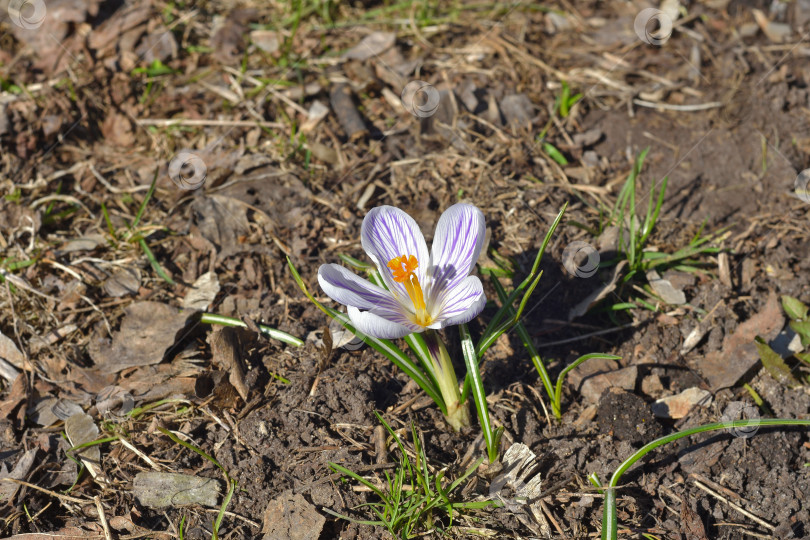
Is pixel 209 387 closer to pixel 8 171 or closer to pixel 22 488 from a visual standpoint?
pixel 22 488

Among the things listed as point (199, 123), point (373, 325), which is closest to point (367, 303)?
point (373, 325)

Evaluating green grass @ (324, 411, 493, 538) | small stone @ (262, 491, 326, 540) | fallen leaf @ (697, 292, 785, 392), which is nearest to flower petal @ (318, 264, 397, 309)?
green grass @ (324, 411, 493, 538)

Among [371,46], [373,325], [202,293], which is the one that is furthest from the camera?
[371,46]

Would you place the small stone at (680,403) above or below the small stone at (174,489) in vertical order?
above

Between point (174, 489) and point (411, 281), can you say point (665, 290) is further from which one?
point (174, 489)

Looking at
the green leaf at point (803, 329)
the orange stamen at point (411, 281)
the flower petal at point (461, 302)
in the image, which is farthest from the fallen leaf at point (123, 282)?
the green leaf at point (803, 329)

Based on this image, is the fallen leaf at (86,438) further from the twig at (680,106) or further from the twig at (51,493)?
the twig at (680,106)

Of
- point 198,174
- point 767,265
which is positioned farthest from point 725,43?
point 198,174
